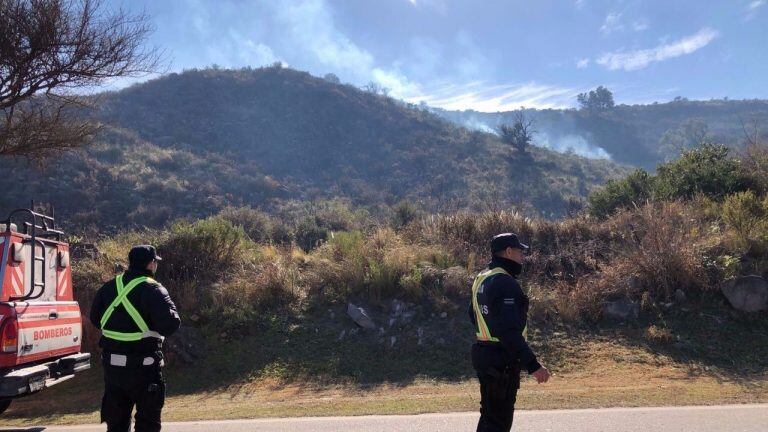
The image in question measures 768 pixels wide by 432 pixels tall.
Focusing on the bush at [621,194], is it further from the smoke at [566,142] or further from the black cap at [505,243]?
the smoke at [566,142]

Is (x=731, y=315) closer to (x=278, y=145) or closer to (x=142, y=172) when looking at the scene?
(x=142, y=172)

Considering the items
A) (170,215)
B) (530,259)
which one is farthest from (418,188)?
(530,259)

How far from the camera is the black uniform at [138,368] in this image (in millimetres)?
4289

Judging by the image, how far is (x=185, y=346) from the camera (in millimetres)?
9836

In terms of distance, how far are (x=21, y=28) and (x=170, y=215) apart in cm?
2013

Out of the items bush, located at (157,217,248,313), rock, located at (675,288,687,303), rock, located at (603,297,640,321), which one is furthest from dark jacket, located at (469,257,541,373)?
bush, located at (157,217,248,313)

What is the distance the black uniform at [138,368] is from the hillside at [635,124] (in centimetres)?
6902

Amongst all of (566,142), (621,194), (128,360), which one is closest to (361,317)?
(128,360)

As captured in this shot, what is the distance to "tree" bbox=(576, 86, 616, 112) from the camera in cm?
8506

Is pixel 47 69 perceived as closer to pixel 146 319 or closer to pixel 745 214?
pixel 146 319

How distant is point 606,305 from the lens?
1017cm

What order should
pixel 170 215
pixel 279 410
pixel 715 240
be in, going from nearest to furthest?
1. pixel 279 410
2. pixel 715 240
3. pixel 170 215

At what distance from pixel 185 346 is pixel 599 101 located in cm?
8747

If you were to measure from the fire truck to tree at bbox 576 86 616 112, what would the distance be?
8763 centimetres
